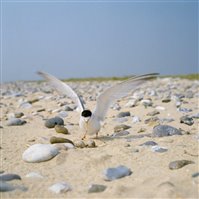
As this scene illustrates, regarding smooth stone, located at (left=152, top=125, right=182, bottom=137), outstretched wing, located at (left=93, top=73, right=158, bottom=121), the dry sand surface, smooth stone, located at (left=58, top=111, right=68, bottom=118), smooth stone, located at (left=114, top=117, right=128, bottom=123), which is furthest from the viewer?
smooth stone, located at (left=58, top=111, right=68, bottom=118)

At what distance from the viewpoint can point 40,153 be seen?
3359 mm

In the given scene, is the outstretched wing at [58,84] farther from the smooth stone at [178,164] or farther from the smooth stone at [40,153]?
the smooth stone at [178,164]

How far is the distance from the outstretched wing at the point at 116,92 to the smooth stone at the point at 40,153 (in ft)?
3.90

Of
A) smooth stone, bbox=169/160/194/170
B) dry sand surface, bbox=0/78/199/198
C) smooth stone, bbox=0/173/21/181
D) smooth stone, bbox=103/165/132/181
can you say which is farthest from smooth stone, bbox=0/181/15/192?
smooth stone, bbox=169/160/194/170

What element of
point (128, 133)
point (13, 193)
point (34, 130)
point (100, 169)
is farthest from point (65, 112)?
point (13, 193)

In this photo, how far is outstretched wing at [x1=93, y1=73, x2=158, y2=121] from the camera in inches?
167

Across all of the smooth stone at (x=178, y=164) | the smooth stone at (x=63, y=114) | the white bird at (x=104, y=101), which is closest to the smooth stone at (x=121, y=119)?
the smooth stone at (x=63, y=114)

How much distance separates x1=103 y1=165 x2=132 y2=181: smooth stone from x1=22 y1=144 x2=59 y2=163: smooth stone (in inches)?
29.3

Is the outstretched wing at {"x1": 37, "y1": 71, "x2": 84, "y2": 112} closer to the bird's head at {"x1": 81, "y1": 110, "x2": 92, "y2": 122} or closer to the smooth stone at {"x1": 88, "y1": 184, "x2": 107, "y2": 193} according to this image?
the bird's head at {"x1": 81, "y1": 110, "x2": 92, "y2": 122}

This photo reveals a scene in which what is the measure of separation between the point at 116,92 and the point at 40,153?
144 centimetres

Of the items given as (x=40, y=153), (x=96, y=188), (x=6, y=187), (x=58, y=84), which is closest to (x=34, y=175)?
(x=6, y=187)

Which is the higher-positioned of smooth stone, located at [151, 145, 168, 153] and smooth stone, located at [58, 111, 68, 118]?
smooth stone, located at [151, 145, 168, 153]

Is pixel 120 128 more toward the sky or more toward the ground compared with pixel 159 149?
more toward the ground

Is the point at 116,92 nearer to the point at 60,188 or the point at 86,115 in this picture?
the point at 86,115
